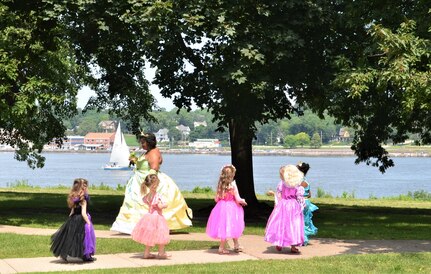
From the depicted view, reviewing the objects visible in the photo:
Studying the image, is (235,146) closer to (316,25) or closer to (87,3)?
(316,25)

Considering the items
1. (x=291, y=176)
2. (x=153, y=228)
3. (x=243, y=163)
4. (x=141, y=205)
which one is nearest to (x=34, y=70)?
(x=243, y=163)

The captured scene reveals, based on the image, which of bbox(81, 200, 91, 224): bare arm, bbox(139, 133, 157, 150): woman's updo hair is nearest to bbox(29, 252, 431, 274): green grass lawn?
bbox(81, 200, 91, 224): bare arm

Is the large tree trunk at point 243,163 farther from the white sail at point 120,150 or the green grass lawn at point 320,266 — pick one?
→ the white sail at point 120,150

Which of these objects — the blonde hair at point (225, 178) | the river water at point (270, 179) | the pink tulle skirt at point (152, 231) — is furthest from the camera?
the river water at point (270, 179)

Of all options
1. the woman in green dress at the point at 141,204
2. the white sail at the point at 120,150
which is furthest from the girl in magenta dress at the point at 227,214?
the white sail at the point at 120,150

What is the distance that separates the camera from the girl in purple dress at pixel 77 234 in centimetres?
1179

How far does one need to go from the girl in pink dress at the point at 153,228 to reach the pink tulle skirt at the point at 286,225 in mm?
2043

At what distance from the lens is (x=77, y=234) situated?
1183 cm

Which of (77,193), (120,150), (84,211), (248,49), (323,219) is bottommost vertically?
(323,219)

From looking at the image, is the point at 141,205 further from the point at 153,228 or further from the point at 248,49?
the point at 248,49

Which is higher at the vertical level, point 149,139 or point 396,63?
point 396,63

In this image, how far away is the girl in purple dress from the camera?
38.7ft

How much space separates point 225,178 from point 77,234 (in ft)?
9.01

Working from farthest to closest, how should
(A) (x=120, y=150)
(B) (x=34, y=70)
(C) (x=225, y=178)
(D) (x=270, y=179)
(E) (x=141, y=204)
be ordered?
(A) (x=120, y=150) < (D) (x=270, y=179) < (B) (x=34, y=70) < (E) (x=141, y=204) < (C) (x=225, y=178)
